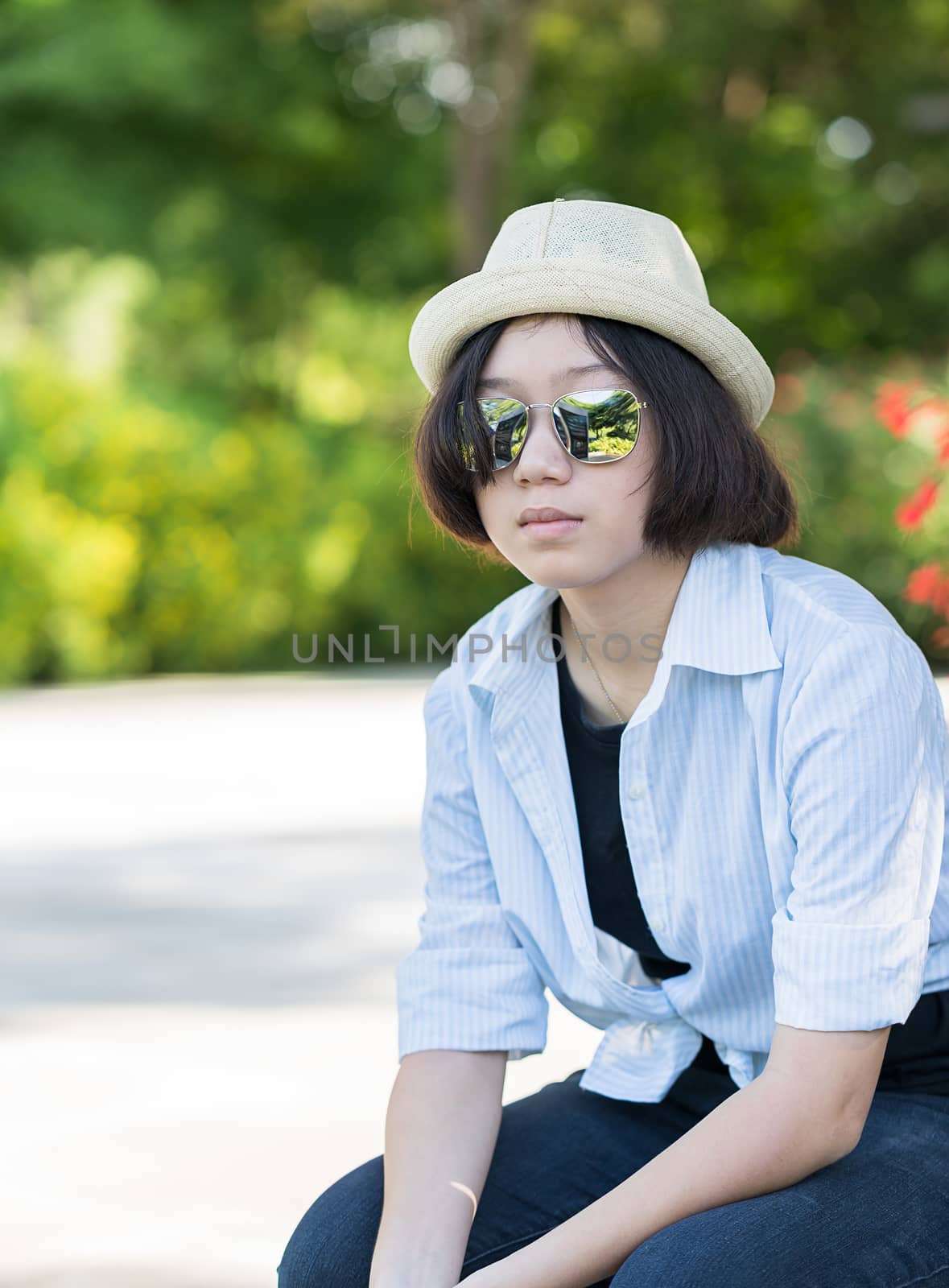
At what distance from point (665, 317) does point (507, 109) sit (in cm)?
1299

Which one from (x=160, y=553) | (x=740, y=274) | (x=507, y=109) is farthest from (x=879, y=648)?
(x=740, y=274)

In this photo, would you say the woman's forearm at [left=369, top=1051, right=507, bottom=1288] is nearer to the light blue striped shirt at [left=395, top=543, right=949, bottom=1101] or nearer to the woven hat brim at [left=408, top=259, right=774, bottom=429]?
the light blue striped shirt at [left=395, top=543, right=949, bottom=1101]

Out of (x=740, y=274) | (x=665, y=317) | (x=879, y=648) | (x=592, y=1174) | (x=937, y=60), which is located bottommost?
(x=592, y=1174)

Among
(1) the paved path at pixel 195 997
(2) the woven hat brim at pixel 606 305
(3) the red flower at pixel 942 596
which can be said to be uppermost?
(2) the woven hat brim at pixel 606 305

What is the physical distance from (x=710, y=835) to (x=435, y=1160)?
486mm

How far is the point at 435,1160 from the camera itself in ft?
6.01

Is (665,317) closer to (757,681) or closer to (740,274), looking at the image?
(757,681)

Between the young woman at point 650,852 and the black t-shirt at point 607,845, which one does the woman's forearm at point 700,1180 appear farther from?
the black t-shirt at point 607,845

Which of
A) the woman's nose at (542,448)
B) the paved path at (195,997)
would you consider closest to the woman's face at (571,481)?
the woman's nose at (542,448)

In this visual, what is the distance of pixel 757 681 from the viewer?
5.81 feet

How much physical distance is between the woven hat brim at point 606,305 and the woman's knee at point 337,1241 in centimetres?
102

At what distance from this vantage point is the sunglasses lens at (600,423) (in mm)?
1806

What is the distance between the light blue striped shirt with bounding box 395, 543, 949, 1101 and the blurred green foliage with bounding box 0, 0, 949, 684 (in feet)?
22.3

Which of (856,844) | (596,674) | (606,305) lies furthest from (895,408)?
(856,844)
